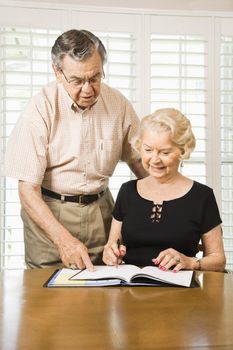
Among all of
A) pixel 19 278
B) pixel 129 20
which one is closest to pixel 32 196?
pixel 19 278

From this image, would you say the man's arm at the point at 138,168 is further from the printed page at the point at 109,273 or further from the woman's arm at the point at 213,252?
the printed page at the point at 109,273

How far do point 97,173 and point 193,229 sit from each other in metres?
0.53

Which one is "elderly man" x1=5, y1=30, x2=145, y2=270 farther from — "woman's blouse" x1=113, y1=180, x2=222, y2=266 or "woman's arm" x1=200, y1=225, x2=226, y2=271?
"woman's arm" x1=200, y1=225, x2=226, y2=271

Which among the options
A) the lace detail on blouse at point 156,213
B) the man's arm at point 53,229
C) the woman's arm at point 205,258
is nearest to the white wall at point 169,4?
the man's arm at point 53,229

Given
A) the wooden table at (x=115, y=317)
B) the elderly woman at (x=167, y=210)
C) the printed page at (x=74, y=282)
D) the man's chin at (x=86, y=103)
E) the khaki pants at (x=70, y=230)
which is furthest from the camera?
the khaki pants at (x=70, y=230)

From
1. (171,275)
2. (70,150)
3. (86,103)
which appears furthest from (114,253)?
(86,103)

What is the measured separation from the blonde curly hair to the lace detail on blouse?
0.79 feet

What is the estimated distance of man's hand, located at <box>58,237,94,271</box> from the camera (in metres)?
1.90

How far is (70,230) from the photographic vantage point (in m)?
2.37

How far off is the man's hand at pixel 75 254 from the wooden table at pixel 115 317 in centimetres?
17

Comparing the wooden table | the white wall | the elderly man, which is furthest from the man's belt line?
the white wall

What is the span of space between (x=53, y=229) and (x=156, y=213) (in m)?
0.43

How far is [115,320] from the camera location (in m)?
1.34

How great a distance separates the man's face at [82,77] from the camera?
2125 millimetres
